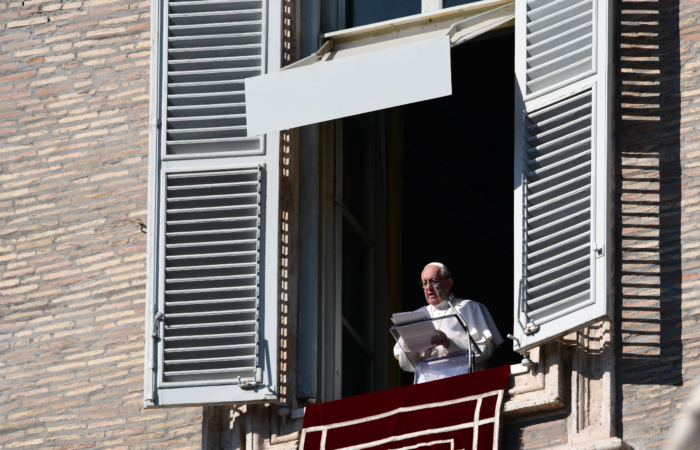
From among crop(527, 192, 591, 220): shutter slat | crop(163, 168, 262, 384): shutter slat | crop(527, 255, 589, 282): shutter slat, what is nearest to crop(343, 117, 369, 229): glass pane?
crop(163, 168, 262, 384): shutter slat

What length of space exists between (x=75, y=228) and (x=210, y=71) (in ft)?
3.62

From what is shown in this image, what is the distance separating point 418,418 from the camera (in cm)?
642

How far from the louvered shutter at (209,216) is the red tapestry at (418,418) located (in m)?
0.31

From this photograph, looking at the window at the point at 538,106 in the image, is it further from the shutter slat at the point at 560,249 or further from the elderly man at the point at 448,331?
the elderly man at the point at 448,331

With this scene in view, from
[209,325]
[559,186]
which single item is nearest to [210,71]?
[209,325]

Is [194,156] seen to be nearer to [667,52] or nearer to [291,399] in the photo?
[291,399]

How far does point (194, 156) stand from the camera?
711 centimetres

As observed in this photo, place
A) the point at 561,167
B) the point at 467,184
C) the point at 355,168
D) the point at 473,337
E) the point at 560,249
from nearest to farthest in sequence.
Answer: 1. the point at 560,249
2. the point at 561,167
3. the point at 473,337
4. the point at 355,168
5. the point at 467,184

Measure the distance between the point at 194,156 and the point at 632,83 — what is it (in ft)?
7.01

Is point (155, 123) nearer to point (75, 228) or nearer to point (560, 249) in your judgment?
point (75, 228)

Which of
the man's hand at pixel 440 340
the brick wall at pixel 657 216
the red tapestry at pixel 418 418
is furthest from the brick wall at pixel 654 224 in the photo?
the man's hand at pixel 440 340

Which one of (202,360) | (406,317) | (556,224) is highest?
(556,224)

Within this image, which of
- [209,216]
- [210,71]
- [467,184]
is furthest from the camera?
[467,184]

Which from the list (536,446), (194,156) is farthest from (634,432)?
(194,156)
